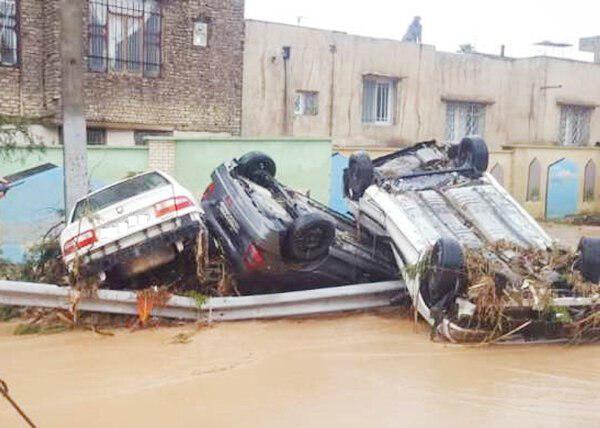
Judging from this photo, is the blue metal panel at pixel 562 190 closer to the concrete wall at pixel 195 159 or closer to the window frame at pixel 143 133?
the concrete wall at pixel 195 159

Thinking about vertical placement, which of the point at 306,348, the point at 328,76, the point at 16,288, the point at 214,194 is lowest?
the point at 306,348

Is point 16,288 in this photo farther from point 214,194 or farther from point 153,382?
point 214,194

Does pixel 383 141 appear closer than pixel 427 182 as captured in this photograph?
No

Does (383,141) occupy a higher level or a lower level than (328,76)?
lower

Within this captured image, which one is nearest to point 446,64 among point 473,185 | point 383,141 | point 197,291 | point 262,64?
point 383,141

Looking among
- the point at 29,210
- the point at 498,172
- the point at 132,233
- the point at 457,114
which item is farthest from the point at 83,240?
the point at 457,114

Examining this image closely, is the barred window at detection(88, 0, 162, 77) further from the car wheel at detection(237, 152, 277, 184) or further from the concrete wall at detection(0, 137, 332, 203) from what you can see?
the car wheel at detection(237, 152, 277, 184)

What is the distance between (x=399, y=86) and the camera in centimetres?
2244

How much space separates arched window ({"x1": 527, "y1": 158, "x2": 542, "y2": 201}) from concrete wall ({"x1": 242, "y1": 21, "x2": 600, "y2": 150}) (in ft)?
12.1

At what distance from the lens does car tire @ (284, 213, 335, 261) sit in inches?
266

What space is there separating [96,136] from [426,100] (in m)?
10.4

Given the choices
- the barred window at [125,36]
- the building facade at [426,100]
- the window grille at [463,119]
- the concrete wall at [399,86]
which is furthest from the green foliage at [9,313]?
the window grille at [463,119]

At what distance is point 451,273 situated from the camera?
21.2 ft

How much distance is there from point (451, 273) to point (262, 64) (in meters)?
14.2
